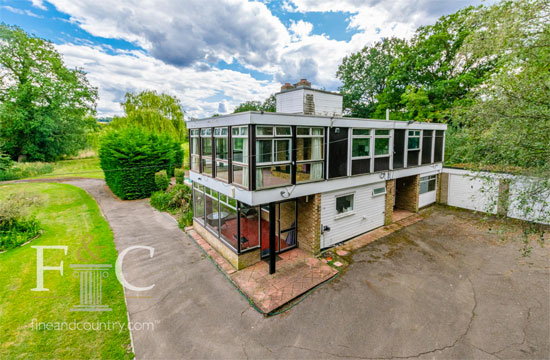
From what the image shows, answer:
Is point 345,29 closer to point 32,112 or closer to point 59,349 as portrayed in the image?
point 59,349

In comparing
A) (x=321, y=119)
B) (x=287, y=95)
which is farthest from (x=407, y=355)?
(x=287, y=95)

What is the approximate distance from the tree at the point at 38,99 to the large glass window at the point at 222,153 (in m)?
25.5

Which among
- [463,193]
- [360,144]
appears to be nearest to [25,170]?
[360,144]

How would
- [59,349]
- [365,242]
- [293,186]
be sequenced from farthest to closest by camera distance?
[365,242] < [293,186] < [59,349]

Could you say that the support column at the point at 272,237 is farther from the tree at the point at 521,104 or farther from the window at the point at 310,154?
the tree at the point at 521,104

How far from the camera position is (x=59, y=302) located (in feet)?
20.3

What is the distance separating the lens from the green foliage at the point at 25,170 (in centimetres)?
2102

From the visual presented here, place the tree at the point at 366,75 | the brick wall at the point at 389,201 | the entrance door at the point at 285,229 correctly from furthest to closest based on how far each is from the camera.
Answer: the tree at the point at 366,75 → the brick wall at the point at 389,201 → the entrance door at the point at 285,229

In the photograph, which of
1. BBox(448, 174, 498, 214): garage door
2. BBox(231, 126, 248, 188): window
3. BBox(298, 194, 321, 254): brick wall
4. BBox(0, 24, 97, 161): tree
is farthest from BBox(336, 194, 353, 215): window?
BBox(0, 24, 97, 161): tree

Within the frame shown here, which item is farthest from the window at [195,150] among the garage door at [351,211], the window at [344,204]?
the window at [344,204]

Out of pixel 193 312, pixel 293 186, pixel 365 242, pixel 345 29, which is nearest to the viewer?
pixel 193 312

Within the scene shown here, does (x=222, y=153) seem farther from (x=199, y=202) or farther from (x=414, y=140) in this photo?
(x=414, y=140)

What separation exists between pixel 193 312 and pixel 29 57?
32.0 meters

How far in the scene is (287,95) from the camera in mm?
9516
